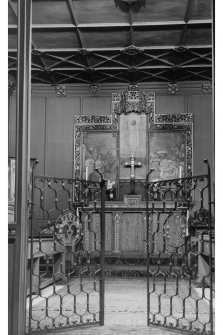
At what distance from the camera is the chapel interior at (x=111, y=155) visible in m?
4.30

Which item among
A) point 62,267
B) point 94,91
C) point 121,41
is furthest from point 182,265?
point 94,91

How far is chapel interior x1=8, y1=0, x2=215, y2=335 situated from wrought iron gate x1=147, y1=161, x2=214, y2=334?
0.03 m

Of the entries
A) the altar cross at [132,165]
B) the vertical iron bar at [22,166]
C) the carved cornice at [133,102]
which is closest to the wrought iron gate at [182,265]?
the altar cross at [132,165]

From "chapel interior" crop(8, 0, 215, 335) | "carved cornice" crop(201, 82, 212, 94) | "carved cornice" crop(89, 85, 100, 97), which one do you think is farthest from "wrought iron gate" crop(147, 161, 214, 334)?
"carved cornice" crop(89, 85, 100, 97)

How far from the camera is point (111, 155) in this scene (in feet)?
32.8

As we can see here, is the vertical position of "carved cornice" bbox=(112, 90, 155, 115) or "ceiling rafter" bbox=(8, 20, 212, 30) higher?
"ceiling rafter" bbox=(8, 20, 212, 30)

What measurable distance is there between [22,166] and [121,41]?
16.7 feet

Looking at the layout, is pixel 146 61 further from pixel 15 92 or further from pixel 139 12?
pixel 15 92

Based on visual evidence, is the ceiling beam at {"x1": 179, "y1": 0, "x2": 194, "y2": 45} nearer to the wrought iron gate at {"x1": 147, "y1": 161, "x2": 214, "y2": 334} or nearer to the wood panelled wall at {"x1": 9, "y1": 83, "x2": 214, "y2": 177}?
the wood panelled wall at {"x1": 9, "y1": 83, "x2": 214, "y2": 177}

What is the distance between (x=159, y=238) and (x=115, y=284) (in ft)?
4.74

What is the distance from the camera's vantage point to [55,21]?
7180mm

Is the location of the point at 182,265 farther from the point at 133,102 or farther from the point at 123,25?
the point at 133,102

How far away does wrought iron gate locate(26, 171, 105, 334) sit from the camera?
4.37 m
